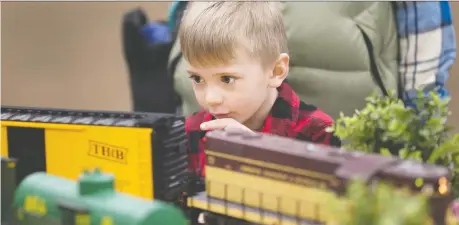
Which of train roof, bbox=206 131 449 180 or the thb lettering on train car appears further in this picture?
the thb lettering on train car

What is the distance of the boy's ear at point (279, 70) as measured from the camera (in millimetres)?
1263

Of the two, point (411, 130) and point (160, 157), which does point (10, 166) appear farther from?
point (411, 130)

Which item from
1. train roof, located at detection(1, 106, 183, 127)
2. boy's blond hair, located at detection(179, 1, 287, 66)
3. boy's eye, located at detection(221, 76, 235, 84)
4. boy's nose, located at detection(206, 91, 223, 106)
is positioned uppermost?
boy's blond hair, located at detection(179, 1, 287, 66)

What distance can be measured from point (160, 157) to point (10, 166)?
20cm

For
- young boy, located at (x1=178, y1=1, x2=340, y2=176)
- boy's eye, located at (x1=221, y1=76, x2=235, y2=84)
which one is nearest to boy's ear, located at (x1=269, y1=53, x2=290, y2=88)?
young boy, located at (x1=178, y1=1, x2=340, y2=176)

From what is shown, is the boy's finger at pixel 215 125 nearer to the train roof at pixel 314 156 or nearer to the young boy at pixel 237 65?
Answer: the young boy at pixel 237 65

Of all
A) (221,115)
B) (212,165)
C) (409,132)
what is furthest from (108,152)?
(409,132)

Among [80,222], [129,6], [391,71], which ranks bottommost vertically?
[80,222]

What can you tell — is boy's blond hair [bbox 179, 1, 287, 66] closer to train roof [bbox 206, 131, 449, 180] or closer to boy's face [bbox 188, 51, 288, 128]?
boy's face [bbox 188, 51, 288, 128]

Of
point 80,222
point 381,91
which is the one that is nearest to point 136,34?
point 381,91

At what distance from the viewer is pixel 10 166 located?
90 cm

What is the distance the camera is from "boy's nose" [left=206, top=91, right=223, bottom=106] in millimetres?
1140

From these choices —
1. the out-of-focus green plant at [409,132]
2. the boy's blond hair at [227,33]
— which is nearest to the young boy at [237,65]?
the boy's blond hair at [227,33]

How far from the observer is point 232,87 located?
117cm
